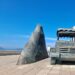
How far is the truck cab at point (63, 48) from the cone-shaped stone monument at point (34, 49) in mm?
1904

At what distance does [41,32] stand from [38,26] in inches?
25.6

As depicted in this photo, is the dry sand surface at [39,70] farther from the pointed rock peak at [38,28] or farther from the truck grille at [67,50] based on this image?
the pointed rock peak at [38,28]

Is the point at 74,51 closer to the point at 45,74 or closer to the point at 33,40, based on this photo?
the point at 33,40

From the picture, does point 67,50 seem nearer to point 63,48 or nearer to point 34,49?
point 63,48

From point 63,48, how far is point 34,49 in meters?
2.69

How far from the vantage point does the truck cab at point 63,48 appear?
14930 millimetres

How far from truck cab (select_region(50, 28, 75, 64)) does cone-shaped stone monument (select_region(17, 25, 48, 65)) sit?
190 cm

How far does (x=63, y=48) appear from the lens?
15477 mm

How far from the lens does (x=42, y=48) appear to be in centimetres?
1866

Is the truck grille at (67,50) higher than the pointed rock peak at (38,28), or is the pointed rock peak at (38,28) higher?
the pointed rock peak at (38,28)

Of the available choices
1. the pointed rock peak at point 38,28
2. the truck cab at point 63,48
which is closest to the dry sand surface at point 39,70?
the truck cab at point 63,48

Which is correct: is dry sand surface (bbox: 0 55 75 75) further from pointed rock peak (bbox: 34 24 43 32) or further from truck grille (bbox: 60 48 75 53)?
pointed rock peak (bbox: 34 24 43 32)

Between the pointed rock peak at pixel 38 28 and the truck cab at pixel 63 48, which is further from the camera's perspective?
the pointed rock peak at pixel 38 28

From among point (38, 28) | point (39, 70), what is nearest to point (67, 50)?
point (39, 70)
